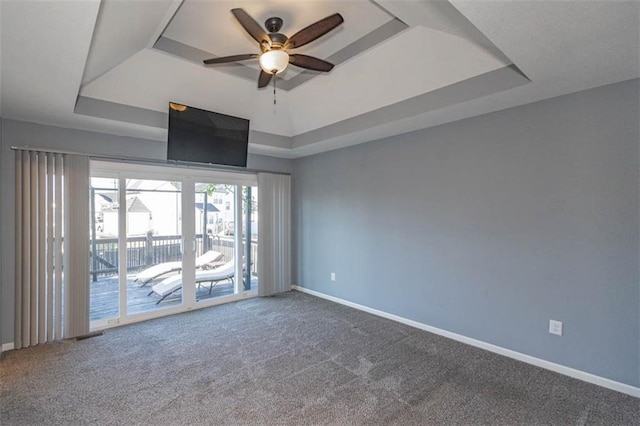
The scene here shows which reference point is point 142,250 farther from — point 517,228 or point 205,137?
point 517,228

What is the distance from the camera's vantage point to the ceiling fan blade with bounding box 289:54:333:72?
8.30 feet

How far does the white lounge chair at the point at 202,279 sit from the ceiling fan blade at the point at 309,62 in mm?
3383

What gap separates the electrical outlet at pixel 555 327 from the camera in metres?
2.80

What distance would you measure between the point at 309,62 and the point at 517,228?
2.50 metres

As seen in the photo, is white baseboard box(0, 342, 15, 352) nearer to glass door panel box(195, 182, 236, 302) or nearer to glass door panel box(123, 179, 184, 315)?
glass door panel box(123, 179, 184, 315)

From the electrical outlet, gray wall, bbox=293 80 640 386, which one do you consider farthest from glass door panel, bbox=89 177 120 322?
the electrical outlet

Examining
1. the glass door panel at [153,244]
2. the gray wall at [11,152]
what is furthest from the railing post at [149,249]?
the gray wall at [11,152]

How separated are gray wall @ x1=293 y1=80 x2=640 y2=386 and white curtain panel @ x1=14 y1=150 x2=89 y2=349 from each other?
342 centimetres

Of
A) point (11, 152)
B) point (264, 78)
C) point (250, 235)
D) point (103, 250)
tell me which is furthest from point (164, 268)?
point (264, 78)

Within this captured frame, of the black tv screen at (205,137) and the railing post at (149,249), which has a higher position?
the black tv screen at (205,137)

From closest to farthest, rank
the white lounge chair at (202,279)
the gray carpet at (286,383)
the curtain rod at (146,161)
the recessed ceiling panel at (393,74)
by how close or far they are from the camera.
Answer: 1. the gray carpet at (286,383)
2. the recessed ceiling panel at (393,74)
3. the curtain rod at (146,161)
4. the white lounge chair at (202,279)

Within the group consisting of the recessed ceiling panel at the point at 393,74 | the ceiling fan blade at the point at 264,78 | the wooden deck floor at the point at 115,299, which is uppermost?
the recessed ceiling panel at the point at 393,74

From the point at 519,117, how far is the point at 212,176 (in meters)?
3.94

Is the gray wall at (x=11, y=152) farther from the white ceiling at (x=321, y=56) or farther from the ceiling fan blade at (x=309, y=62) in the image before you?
the ceiling fan blade at (x=309, y=62)
